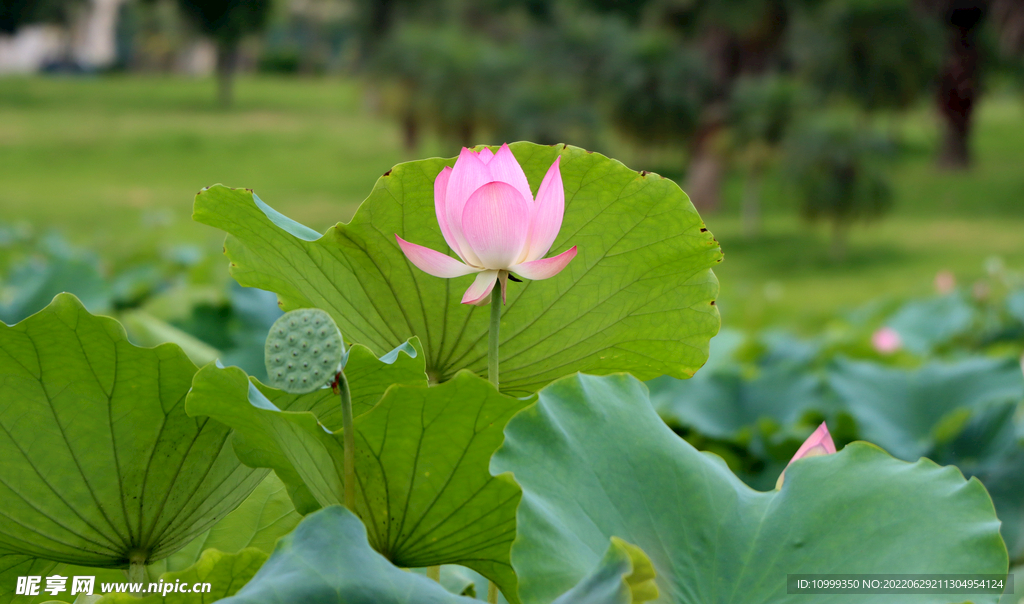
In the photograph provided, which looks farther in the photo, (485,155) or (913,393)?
(913,393)

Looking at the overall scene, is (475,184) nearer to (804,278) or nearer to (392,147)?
(804,278)

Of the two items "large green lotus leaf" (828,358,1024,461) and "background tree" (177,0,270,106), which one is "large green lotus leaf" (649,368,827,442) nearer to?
"large green lotus leaf" (828,358,1024,461)

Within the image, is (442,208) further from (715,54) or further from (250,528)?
(715,54)

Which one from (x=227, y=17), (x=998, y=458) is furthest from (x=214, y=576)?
(x=227, y=17)

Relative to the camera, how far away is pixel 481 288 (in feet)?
0.85

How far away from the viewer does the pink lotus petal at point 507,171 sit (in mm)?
252

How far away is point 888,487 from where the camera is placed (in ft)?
0.82

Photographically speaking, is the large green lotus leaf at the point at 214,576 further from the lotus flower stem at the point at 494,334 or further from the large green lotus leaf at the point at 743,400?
the large green lotus leaf at the point at 743,400

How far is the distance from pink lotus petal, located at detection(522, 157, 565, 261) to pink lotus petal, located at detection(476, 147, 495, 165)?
0.02 meters

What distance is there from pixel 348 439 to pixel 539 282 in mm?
115

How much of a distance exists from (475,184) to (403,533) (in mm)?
99

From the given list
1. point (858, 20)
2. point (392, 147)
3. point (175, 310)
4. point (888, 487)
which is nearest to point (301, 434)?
point (888, 487)

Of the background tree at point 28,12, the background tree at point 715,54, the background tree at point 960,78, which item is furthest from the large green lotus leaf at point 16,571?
the background tree at point 28,12

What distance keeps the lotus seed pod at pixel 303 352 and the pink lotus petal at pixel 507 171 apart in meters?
0.08
